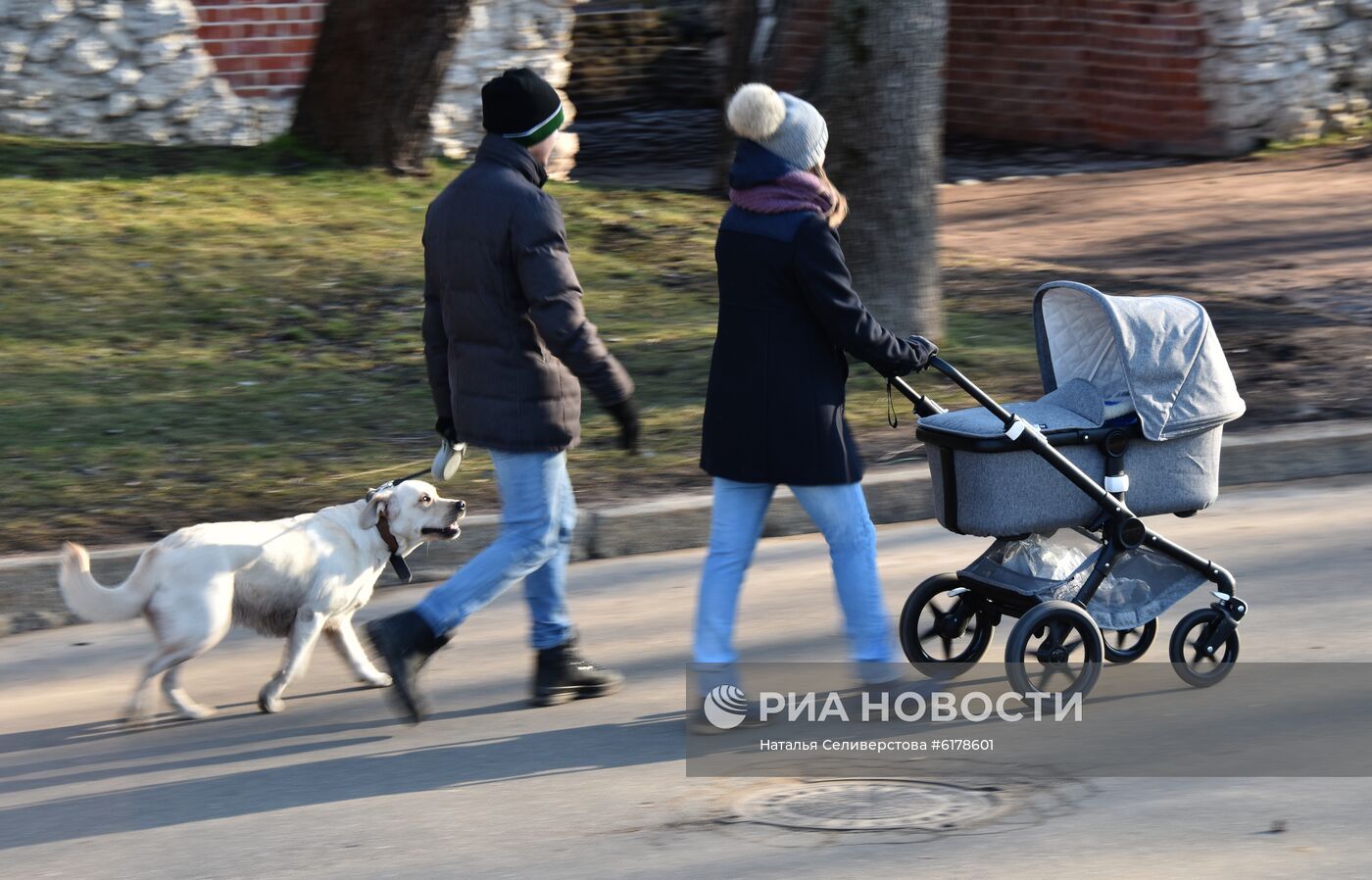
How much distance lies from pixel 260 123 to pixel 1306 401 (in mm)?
8960

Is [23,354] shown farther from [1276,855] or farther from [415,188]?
[1276,855]

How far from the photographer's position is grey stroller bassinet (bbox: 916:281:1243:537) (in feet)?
18.0

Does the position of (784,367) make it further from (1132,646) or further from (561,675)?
(1132,646)

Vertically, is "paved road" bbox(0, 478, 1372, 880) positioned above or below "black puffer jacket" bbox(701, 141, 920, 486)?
below

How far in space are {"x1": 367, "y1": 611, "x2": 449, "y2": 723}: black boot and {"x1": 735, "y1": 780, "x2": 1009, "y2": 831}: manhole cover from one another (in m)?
1.18

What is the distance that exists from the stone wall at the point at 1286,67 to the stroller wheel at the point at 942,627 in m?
12.3

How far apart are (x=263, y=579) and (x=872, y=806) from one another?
6.71 ft

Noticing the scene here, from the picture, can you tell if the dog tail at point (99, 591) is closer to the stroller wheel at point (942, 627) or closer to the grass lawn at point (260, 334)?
the grass lawn at point (260, 334)

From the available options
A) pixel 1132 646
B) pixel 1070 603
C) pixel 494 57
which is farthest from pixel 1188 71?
pixel 1070 603

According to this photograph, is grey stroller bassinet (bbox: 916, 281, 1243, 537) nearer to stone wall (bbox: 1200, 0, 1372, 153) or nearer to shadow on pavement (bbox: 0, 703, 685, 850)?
shadow on pavement (bbox: 0, 703, 685, 850)

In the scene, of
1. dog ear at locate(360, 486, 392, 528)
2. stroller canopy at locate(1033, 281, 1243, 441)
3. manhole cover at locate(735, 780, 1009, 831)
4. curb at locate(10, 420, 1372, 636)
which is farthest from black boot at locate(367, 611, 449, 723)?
stroller canopy at locate(1033, 281, 1243, 441)

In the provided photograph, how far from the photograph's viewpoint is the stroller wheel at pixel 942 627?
19.0 feet

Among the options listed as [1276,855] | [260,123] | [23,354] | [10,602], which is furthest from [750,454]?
[260,123]

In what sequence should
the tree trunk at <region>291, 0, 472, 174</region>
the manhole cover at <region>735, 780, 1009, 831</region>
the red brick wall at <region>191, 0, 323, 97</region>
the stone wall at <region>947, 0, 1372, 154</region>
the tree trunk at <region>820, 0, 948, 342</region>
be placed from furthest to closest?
the stone wall at <region>947, 0, 1372, 154</region>, the red brick wall at <region>191, 0, 323, 97</region>, the tree trunk at <region>291, 0, 472, 174</region>, the tree trunk at <region>820, 0, 948, 342</region>, the manhole cover at <region>735, 780, 1009, 831</region>
